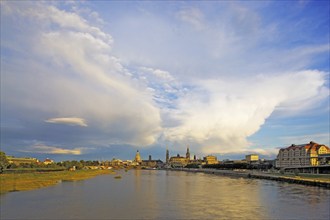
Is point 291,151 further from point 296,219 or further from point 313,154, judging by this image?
point 296,219

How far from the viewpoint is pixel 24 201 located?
131 ft

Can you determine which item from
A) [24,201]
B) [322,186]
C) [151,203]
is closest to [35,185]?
[24,201]

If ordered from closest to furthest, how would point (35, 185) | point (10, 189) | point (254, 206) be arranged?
point (254, 206), point (10, 189), point (35, 185)

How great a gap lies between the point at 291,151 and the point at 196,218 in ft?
395

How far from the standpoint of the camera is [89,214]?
104ft

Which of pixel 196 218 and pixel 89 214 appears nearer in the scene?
pixel 196 218

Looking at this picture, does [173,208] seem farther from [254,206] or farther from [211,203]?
[254,206]

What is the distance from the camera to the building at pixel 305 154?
12319cm

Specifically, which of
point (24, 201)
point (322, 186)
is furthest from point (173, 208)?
point (322, 186)

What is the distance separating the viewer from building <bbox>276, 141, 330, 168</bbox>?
123 meters

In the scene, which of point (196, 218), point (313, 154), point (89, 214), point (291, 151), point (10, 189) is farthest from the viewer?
point (291, 151)

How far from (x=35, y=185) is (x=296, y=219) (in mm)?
49035

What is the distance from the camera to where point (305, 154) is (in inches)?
5010

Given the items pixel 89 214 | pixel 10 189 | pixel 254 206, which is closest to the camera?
pixel 89 214
